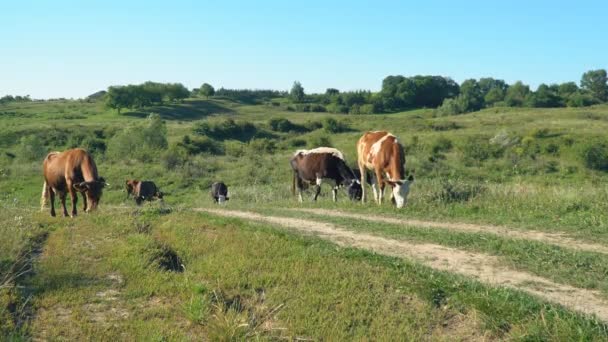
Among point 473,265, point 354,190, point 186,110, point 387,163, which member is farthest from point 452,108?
point 473,265

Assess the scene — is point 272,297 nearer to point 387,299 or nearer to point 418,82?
point 387,299

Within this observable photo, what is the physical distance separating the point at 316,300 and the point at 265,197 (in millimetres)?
17318

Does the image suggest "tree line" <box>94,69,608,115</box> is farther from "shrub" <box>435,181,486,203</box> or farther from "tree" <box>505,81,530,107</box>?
"shrub" <box>435,181,486,203</box>

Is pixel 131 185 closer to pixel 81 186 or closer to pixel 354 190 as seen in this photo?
pixel 354 190

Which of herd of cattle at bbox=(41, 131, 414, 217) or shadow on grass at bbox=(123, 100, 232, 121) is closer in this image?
herd of cattle at bbox=(41, 131, 414, 217)

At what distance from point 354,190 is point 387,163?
3.20m

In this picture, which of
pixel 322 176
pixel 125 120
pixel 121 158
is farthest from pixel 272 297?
pixel 125 120

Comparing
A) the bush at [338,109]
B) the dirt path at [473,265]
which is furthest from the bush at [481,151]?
the bush at [338,109]

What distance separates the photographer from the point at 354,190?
796 inches

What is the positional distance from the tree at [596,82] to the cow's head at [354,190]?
423 ft

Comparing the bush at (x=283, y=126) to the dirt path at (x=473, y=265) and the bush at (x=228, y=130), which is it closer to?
the bush at (x=228, y=130)

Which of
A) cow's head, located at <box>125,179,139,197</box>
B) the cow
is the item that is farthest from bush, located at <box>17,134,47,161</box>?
the cow

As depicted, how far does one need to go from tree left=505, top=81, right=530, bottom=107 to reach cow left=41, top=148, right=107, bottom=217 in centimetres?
10336

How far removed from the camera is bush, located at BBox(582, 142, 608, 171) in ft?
130
